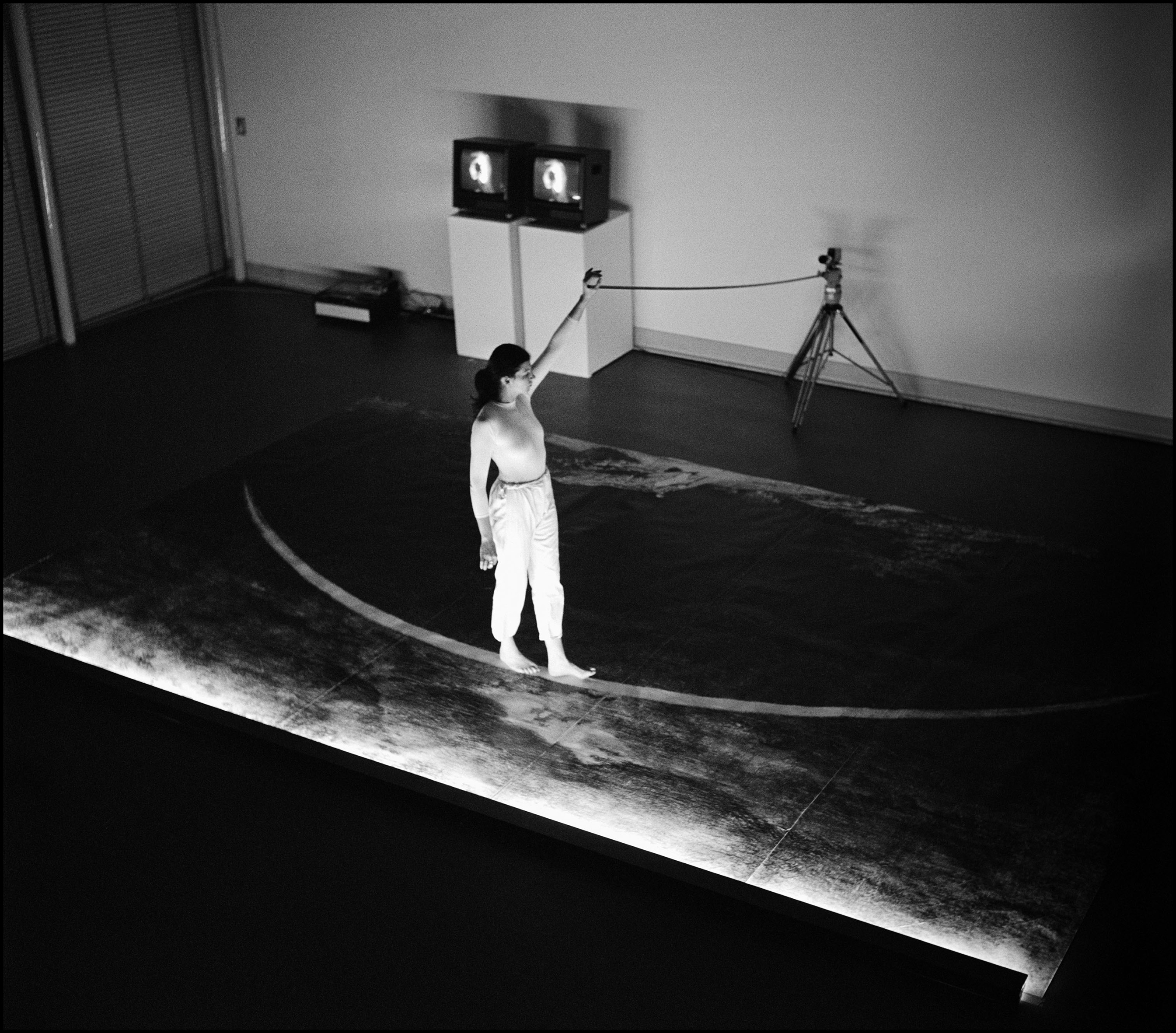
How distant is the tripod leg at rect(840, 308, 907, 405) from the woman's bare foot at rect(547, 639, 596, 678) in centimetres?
324

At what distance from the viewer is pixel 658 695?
16.8 feet

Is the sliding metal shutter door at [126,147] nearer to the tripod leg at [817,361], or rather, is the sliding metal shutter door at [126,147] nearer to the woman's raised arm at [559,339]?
the tripod leg at [817,361]

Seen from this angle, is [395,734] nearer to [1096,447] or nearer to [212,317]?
[1096,447]

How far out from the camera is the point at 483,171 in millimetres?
8281

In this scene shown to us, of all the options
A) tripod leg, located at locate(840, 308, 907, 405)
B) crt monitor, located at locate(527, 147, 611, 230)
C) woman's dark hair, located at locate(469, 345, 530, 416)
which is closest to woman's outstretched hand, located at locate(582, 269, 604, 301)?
woman's dark hair, located at locate(469, 345, 530, 416)

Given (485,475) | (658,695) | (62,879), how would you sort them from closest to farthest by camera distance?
(62,879) → (485,475) → (658,695)

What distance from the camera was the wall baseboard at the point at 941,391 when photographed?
24.2ft

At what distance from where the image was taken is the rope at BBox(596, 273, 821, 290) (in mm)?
7906

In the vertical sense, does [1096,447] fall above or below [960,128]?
below

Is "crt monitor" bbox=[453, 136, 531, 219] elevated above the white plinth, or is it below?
above

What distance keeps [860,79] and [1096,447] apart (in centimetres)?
247

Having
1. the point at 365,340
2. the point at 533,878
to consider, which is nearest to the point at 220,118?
the point at 365,340

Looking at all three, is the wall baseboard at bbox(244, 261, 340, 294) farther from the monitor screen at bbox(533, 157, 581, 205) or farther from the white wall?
the monitor screen at bbox(533, 157, 581, 205)

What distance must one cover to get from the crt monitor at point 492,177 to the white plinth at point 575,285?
22 cm
